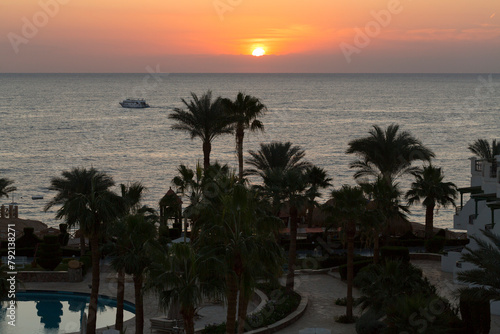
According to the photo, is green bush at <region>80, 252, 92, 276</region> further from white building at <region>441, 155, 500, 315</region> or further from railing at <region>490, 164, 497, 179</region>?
railing at <region>490, 164, 497, 179</region>

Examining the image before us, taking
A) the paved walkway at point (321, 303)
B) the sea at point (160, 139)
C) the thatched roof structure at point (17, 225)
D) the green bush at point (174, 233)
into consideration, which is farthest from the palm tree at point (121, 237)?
the sea at point (160, 139)

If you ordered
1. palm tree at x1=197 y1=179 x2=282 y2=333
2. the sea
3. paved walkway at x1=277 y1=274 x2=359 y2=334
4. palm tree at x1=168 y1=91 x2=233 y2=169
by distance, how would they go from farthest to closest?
the sea, palm tree at x1=168 y1=91 x2=233 y2=169, paved walkway at x1=277 y1=274 x2=359 y2=334, palm tree at x1=197 y1=179 x2=282 y2=333

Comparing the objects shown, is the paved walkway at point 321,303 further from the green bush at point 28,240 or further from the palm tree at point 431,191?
the green bush at point 28,240

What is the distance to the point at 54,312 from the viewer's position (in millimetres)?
30250

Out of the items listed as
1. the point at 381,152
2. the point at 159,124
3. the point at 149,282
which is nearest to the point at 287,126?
the point at 159,124

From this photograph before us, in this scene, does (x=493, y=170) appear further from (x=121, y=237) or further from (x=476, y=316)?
(x=121, y=237)

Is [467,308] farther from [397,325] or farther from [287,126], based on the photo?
[287,126]

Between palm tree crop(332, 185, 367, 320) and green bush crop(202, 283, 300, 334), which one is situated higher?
palm tree crop(332, 185, 367, 320)

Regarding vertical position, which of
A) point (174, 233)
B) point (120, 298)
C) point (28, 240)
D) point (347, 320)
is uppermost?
point (174, 233)

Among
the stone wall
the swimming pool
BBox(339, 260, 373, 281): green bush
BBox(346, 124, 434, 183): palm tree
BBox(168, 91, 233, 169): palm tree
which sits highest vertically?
BBox(168, 91, 233, 169): palm tree

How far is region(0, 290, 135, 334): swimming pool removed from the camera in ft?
92.4

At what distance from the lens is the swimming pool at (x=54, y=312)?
92.4ft

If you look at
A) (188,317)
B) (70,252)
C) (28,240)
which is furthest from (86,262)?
(188,317)

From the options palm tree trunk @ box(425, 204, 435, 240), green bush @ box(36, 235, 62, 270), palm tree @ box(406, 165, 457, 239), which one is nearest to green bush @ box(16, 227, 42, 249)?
green bush @ box(36, 235, 62, 270)
